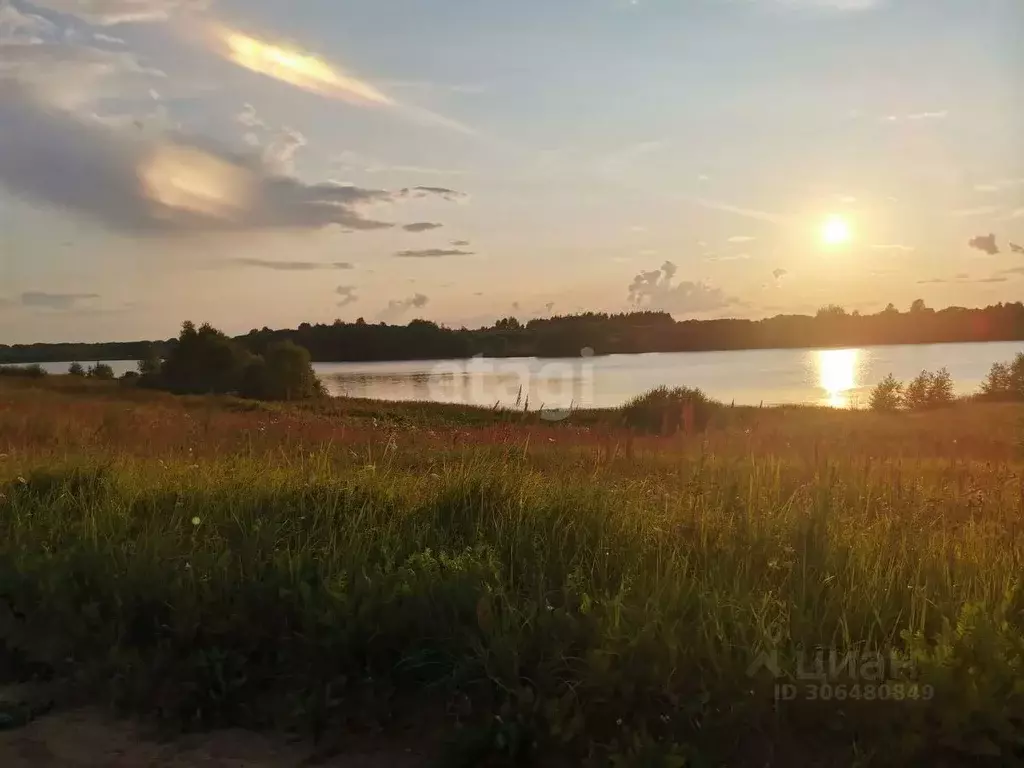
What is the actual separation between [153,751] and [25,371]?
66.7 m

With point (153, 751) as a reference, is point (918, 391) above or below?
below

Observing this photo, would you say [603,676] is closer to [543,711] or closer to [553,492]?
[543,711]

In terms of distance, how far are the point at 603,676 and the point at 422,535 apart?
6.87 feet

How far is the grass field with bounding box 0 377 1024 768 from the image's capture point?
3146 millimetres

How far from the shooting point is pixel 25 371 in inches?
2388

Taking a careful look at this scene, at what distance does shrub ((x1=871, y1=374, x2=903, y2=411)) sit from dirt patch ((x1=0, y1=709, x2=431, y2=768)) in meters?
54.2

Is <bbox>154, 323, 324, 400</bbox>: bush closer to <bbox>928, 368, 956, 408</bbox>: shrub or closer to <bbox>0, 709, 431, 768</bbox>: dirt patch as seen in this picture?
<bbox>928, 368, 956, 408</bbox>: shrub

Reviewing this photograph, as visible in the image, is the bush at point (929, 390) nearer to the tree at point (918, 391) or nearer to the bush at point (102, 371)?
the tree at point (918, 391)

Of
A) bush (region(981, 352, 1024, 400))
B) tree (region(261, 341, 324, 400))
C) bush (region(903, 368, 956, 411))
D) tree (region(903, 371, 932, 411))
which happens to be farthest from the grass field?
tree (region(261, 341, 324, 400))

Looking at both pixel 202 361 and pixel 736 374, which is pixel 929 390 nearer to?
pixel 736 374

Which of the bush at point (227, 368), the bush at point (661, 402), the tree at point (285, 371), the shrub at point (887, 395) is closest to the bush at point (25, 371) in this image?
the bush at point (227, 368)

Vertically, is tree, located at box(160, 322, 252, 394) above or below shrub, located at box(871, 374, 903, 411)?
above

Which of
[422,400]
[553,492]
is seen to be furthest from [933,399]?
[553,492]

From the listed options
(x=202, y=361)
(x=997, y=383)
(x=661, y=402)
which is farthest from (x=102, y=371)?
(x=997, y=383)
